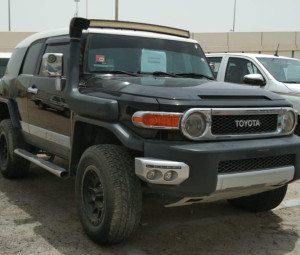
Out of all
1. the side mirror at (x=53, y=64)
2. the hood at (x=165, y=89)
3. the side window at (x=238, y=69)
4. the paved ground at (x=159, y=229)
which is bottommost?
the paved ground at (x=159, y=229)

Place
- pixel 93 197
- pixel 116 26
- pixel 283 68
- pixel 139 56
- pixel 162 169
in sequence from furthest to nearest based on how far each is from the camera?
1. pixel 283 68
2. pixel 116 26
3. pixel 139 56
4. pixel 93 197
5. pixel 162 169

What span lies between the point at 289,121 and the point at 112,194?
69.9 inches

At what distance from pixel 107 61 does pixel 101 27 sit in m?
0.48

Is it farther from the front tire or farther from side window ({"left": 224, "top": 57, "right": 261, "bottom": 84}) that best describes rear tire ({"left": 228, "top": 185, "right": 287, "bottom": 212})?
side window ({"left": 224, "top": 57, "right": 261, "bottom": 84})

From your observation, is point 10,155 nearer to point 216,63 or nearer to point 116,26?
point 116,26

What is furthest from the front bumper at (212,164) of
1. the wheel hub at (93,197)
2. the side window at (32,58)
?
the side window at (32,58)

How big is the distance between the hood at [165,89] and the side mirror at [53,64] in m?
0.37

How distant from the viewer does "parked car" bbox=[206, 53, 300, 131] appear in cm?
720

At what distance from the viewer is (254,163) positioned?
3.47 metres

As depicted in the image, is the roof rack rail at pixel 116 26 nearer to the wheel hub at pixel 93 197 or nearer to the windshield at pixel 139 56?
the windshield at pixel 139 56

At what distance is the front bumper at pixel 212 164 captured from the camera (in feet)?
10.4

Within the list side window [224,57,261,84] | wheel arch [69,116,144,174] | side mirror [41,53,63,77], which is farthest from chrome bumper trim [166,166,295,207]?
side window [224,57,261,84]

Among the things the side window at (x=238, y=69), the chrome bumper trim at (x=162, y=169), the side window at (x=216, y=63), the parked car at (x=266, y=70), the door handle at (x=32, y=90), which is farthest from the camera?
the side window at (x=216, y=63)

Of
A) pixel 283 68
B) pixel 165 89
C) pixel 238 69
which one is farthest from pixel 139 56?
pixel 283 68
